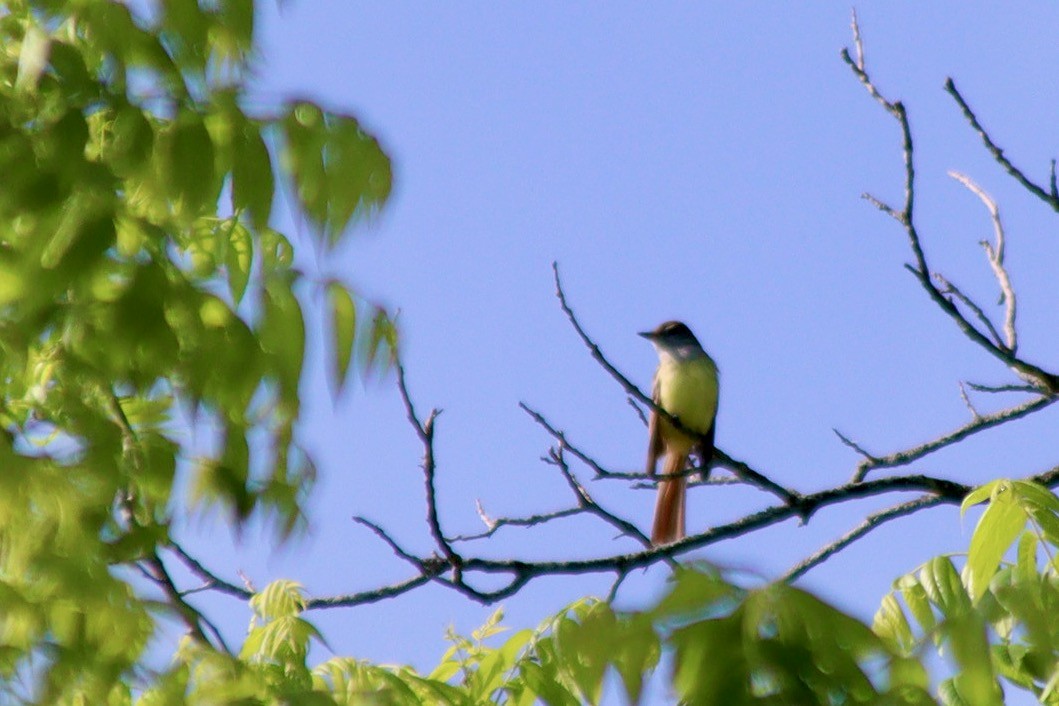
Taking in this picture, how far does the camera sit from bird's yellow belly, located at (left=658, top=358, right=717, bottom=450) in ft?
30.8

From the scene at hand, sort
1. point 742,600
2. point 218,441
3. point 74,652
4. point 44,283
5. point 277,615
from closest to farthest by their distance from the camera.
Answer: point 742,600 < point 44,283 < point 74,652 < point 218,441 < point 277,615

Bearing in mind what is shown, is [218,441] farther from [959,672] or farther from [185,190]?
[959,672]

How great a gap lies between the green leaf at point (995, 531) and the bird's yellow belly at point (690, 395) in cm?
650

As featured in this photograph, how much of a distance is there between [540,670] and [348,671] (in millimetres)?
469

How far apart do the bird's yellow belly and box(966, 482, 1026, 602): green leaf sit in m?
6.50

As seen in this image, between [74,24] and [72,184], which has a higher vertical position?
[74,24]

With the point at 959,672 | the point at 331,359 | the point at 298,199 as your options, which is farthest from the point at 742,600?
the point at 298,199

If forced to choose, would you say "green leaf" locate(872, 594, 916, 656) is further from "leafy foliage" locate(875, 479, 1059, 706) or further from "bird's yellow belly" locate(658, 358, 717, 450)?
"bird's yellow belly" locate(658, 358, 717, 450)

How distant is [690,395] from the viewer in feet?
30.9

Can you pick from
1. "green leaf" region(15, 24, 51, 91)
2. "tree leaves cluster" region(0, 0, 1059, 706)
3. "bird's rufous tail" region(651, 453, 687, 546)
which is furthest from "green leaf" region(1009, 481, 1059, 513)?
"bird's rufous tail" region(651, 453, 687, 546)

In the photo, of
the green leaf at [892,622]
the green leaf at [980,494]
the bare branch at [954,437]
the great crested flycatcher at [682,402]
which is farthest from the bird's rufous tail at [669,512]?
the green leaf at [980,494]

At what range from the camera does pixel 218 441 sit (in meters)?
1.99

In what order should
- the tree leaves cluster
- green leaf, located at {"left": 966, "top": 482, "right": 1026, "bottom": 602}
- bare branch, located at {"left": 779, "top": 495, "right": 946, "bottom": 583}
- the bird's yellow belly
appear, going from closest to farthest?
the tree leaves cluster
green leaf, located at {"left": 966, "top": 482, "right": 1026, "bottom": 602}
bare branch, located at {"left": 779, "top": 495, "right": 946, "bottom": 583}
the bird's yellow belly

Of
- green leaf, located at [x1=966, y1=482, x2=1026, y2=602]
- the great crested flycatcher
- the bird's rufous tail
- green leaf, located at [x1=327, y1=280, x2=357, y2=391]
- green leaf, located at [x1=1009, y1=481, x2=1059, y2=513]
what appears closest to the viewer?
green leaf, located at [x1=327, y1=280, x2=357, y2=391]
